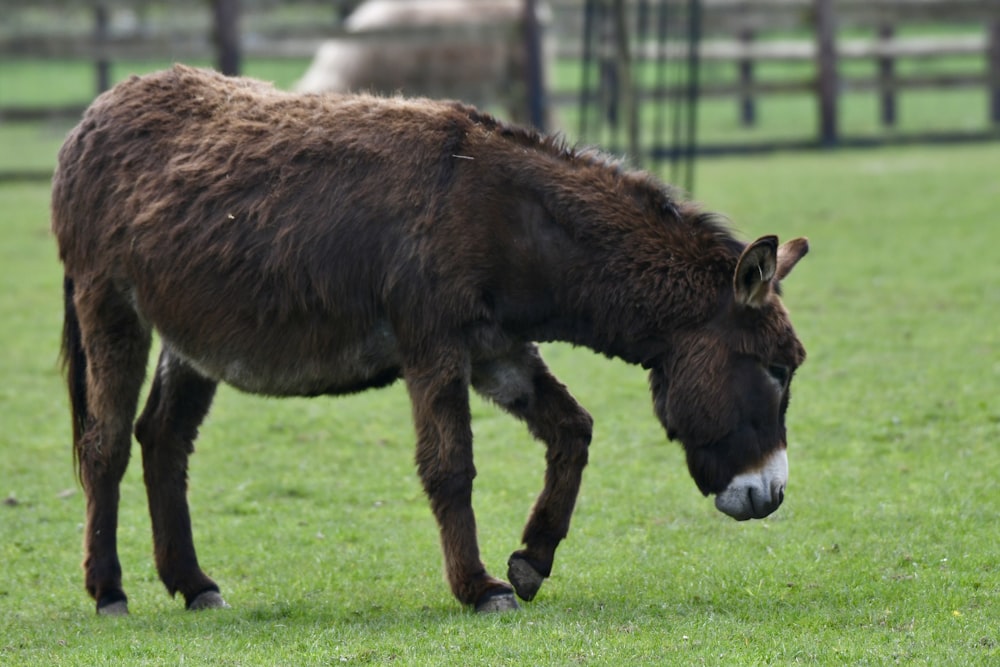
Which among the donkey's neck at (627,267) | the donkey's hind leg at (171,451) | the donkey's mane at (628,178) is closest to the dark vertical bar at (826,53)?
the donkey's mane at (628,178)

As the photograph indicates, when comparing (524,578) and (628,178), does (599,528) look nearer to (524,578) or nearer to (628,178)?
(524,578)

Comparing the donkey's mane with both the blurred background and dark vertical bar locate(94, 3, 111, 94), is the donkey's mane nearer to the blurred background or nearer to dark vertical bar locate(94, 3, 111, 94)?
the blurred background

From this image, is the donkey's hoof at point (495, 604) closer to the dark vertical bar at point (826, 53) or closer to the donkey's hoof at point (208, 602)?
the donkey's hoof at point (208, 602)

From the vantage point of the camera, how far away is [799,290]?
1164 centimetres

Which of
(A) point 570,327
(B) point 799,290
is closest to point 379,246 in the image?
(A) point 570,327

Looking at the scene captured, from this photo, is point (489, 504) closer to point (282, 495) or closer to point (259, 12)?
point (282, 495)

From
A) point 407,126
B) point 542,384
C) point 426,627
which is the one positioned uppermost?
point 407,126

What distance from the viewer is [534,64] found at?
17609 mm

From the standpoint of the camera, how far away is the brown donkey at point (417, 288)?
530 cm

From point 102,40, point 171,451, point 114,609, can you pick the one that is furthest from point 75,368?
point 102,40

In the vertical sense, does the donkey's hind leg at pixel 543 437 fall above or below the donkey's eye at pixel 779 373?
below

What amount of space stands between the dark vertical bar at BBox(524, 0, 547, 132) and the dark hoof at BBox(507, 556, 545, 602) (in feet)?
41.4

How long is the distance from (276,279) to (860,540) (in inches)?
104

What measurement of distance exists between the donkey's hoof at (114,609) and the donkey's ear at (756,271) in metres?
2.69
